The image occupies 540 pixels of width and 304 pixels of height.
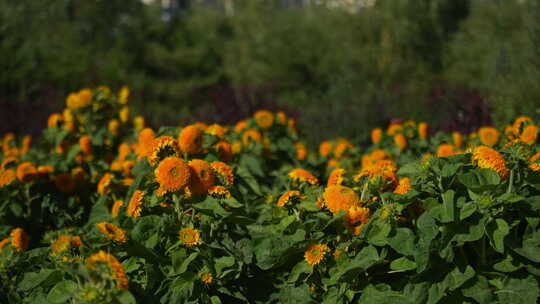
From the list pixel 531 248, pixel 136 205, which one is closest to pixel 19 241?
pixel 136 205

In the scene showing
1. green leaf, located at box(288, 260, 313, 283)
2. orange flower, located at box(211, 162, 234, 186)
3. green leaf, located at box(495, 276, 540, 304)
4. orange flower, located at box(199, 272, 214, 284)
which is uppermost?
orange flower, located at box(211, 162, 234, 186)

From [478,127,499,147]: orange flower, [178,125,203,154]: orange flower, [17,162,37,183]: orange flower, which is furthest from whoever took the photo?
[478,127,499,147]: orange flower

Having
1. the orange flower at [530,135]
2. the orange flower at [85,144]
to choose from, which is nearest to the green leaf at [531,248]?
the orange flower at [530,135]

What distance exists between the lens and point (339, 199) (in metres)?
1.97

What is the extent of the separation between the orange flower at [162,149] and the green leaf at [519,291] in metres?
1.28

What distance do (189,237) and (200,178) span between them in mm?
228

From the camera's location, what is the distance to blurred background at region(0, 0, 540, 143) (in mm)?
6578

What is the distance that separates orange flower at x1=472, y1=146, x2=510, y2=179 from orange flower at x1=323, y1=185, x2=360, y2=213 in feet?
1.44

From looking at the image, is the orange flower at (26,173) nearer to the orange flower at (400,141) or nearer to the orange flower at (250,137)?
the orange flower at (250,137)

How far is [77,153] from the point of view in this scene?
3.33m

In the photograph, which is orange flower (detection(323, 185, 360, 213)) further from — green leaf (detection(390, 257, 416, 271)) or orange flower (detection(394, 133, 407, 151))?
orange flower (detection(394, 133, 407, 151))

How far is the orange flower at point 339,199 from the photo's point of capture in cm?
196

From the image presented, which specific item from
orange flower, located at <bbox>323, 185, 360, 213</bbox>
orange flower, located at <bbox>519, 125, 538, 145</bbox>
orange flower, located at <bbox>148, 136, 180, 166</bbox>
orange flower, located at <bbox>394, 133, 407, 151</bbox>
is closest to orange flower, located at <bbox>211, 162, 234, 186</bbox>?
orange flower, located at <bbox>148, 136, 180, 166</bbox>

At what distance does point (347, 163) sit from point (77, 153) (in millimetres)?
1707
